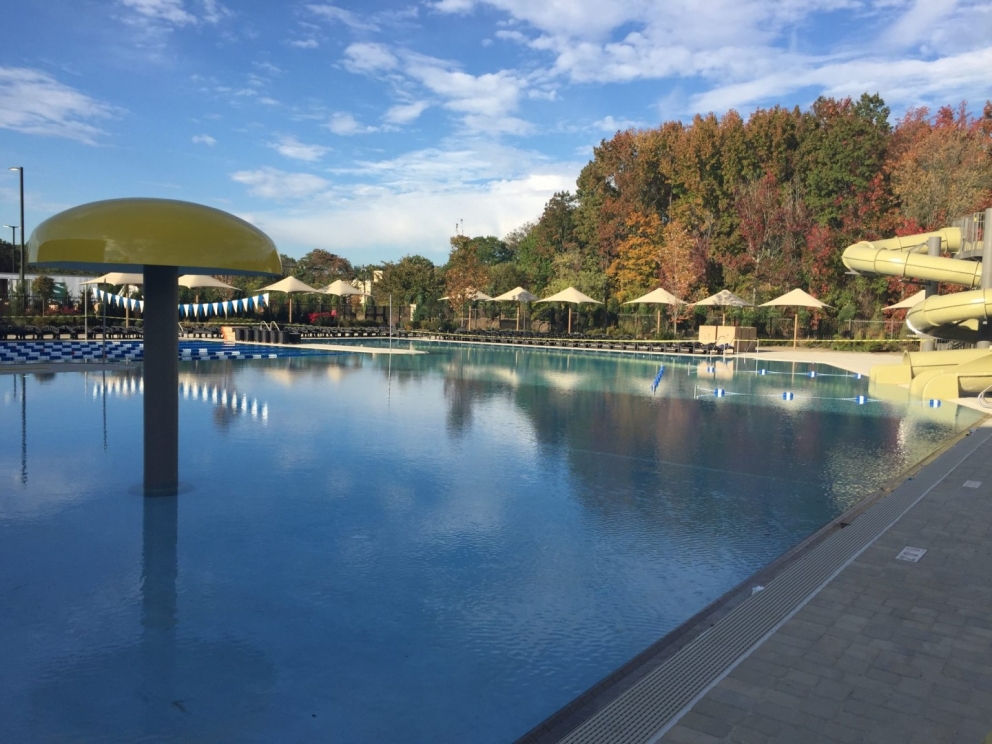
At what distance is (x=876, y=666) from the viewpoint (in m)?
3.88

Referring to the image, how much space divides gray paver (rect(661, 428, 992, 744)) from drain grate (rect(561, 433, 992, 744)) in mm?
78

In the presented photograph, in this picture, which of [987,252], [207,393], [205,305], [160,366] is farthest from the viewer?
[205,305]

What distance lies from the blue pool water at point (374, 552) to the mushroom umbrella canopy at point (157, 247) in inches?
60.9

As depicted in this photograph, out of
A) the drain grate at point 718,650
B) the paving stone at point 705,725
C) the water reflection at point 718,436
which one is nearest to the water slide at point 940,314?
the water reflection at point 718,436

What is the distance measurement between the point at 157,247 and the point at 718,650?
5158 mm

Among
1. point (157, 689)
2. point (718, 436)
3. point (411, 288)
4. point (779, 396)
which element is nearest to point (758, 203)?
point (411, 288)

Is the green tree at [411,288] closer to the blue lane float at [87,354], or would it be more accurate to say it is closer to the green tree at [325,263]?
the blue lane float at [87,354]

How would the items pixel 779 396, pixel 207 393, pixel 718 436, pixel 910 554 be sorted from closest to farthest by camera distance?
pixel 910 554 → pixel 718 436 → pixel 207 393 → pixel 779 396

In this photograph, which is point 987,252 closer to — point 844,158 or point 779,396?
point 779,396

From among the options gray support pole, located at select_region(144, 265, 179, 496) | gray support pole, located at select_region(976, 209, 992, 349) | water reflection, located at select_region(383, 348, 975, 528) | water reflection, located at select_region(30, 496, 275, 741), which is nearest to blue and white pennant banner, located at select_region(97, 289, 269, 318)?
water reflection, located at select_region(383, 348, 975, 528)

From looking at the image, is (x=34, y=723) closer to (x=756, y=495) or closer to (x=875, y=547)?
(x=875, y=547)

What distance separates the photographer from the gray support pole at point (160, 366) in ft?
23.0

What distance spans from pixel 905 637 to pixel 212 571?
4.60 m

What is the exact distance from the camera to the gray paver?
3291 mm
